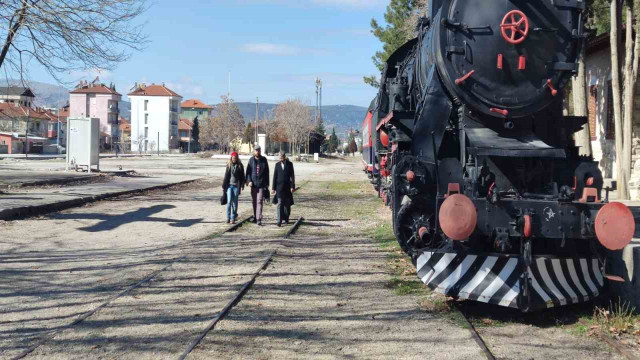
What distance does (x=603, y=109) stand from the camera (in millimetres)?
21578

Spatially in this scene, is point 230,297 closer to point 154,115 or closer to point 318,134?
point 318,134

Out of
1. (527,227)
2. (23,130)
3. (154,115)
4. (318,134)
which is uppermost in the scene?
(154,115)

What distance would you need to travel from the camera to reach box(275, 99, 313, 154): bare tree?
9475 centimetres

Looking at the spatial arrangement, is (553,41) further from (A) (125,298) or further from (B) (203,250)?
(B) (203,250)

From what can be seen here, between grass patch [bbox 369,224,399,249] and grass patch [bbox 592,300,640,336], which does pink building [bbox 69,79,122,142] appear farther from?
grass patch [bbox 592,300,640,336]

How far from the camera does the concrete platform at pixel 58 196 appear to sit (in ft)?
52.6

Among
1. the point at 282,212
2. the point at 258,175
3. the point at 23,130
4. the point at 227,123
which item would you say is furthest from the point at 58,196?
the point at 23,130

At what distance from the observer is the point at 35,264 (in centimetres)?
1016

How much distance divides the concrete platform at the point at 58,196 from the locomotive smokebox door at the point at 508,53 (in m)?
11.9

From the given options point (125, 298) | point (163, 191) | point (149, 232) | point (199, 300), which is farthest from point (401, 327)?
point (163, 191)

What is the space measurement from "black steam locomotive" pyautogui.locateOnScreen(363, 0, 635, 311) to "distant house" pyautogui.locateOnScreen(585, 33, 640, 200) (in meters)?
13.4

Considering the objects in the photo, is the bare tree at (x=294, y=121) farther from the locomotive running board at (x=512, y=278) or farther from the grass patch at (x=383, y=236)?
the locomotive running board at (x=512, y=278)

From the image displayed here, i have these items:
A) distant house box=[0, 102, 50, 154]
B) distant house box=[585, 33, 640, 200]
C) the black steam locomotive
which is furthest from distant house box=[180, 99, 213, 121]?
the black steam locomotive

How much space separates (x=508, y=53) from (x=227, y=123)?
98.2 metres
